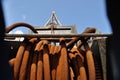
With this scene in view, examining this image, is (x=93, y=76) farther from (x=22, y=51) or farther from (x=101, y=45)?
(x=22, y=51)

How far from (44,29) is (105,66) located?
1.21 metres

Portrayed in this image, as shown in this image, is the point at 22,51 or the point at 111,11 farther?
the point at 22,51

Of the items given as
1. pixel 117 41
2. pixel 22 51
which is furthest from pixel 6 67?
pixel 22 51

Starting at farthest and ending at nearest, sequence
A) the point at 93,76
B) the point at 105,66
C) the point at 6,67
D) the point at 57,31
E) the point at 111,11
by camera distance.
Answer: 1. the point at 57,31
2. the point at 105,66
3. the point at 93,76
4. the point at 6,67
5. the point at 111,11

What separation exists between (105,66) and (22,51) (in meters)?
0.52

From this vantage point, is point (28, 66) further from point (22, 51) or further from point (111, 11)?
point (111, 11)

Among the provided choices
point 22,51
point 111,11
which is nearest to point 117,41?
point 111,11

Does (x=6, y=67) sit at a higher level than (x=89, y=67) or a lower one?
higher

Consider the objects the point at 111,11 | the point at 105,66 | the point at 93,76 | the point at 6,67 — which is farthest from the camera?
the point at 105,66

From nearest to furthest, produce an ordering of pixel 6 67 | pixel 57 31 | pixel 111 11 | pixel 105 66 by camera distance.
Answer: pixel 111 11 → pixel 6 67 → pixel 105 66 → pixel 57 31

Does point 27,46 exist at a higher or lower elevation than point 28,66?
higher

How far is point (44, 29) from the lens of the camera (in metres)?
2.55

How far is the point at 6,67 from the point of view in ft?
2.53

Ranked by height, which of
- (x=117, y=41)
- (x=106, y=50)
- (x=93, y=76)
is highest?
(x=117, y=41)
